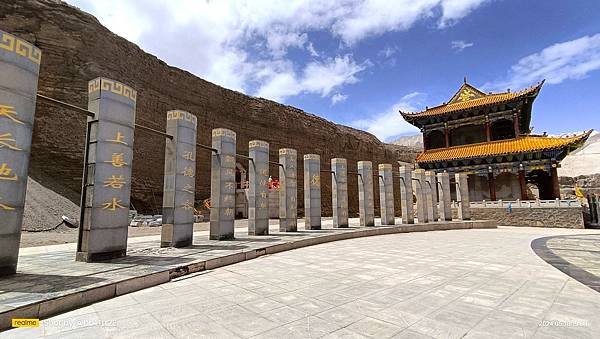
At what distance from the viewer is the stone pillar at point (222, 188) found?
9.47 m

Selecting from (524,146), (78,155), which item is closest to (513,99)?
(524,146)

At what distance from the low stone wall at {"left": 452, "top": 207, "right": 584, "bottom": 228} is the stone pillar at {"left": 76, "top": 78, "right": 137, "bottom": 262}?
21946 mm

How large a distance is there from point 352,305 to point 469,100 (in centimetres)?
2874

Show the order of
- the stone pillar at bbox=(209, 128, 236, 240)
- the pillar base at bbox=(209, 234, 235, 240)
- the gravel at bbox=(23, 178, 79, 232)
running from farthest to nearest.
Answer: the gravel at bbox=(23, 178, 79, 232)
the stone pillar at bbox=(209, 128, 236, 240)
the pillar base at bbox=(209, 234, 235, 240)

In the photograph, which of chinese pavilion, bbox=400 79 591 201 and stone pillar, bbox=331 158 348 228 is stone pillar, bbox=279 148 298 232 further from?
chinese pavilion, bbox=400 79 591 201

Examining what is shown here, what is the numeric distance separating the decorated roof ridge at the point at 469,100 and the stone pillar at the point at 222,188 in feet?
75.3

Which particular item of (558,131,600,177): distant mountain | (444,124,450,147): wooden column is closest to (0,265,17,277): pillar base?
(444,124,450,147): wooden column

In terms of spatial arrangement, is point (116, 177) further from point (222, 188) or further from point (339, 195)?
point (339, 195)

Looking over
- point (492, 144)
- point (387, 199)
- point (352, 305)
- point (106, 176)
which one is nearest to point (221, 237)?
point (106, 176)

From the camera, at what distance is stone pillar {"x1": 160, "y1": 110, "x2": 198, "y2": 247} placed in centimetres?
787

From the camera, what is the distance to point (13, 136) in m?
4.88

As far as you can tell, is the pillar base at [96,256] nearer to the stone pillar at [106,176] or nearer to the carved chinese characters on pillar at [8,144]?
the stone pillar at [106,176]

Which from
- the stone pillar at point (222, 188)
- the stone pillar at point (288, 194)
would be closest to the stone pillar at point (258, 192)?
the stone pillar at point (288, 194)

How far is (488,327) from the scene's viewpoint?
10.00 ft
